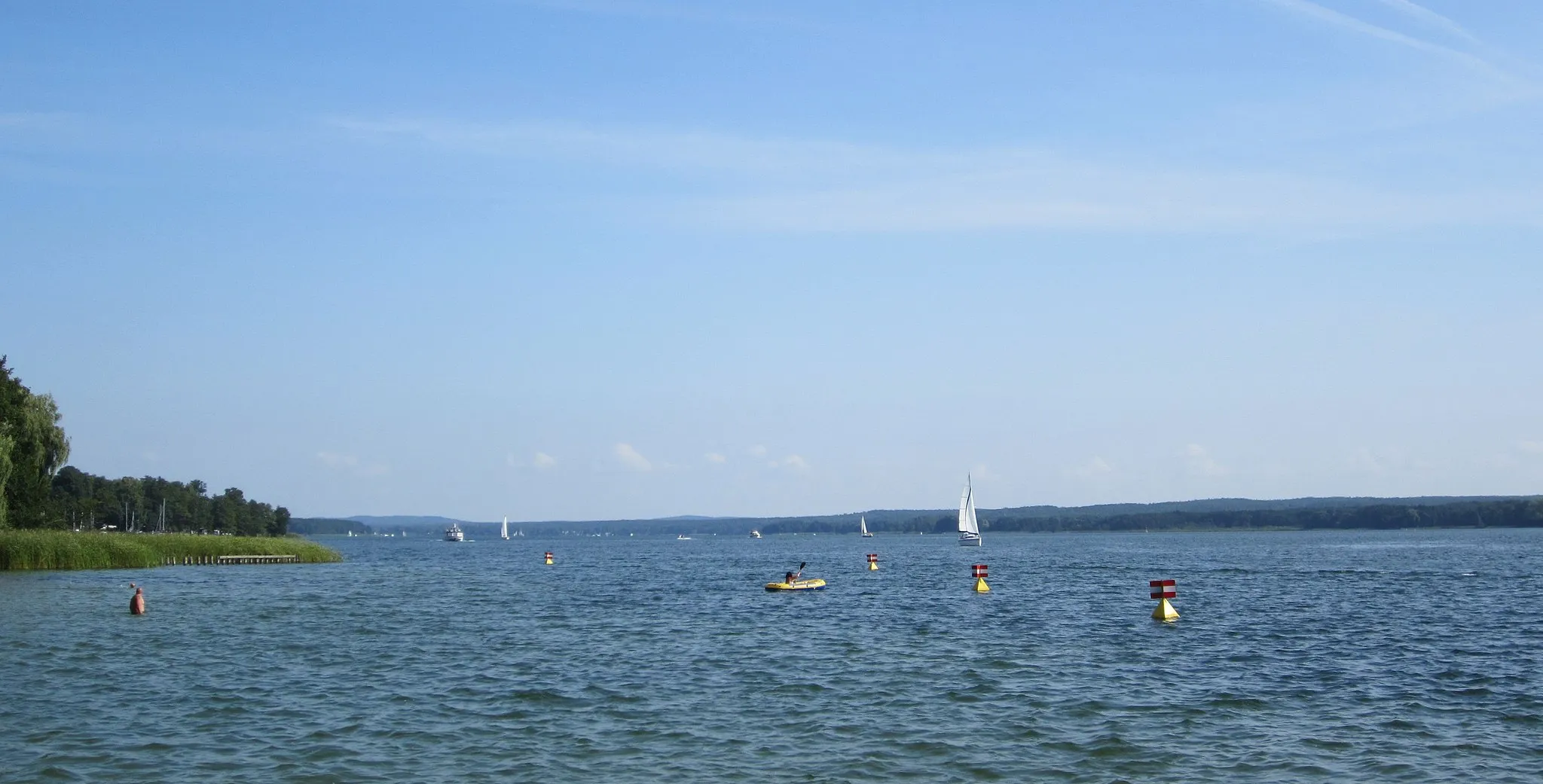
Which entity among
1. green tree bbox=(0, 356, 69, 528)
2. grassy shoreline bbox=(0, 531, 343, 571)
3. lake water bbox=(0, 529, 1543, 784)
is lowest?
lake water bbox=(0, 529, 1543, 784)

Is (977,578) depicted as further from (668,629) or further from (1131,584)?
(668,629)

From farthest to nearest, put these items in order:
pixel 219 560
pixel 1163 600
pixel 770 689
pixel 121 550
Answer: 1. pixel 219 560
2. pixel 121 550
3. pixel 1163 600
4. pixel 770 689

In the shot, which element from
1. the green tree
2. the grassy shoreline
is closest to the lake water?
the grassy shoreline

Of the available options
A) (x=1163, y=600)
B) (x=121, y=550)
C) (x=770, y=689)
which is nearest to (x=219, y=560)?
(x=121, y=550)

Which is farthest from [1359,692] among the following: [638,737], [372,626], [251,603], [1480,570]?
[1480,570]

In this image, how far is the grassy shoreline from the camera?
75.2 meters

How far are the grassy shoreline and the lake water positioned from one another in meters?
14.4

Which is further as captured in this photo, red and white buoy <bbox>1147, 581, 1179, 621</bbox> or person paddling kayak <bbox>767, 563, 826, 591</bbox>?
person paddling kayak <bbox>767, 563, 826, 591</bbox>

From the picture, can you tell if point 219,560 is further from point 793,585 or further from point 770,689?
point 770,689

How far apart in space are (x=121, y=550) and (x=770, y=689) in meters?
68.4

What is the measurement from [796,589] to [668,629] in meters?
22.9

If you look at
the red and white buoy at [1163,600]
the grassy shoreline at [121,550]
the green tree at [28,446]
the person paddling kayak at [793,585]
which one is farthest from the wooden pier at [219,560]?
the red and white buoy at [1163,600]

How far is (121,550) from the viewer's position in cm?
8431

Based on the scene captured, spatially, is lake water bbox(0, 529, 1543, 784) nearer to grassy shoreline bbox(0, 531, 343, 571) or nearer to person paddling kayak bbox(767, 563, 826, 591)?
person paddling kayak bbox(767, 563, 826, 591)
